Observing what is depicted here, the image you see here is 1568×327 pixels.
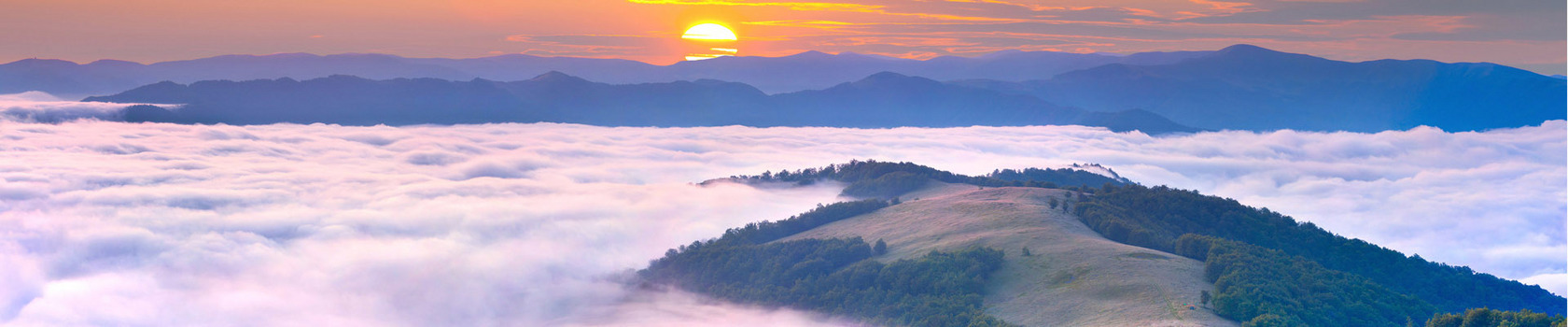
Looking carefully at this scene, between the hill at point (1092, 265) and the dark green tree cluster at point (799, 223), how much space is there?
15 cm

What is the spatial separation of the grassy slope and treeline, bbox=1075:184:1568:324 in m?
3.92

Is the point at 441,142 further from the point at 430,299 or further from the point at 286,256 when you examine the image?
the point at 430,299

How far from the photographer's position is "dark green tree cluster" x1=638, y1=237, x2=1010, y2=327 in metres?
56.0

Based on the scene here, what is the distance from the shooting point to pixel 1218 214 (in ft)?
275

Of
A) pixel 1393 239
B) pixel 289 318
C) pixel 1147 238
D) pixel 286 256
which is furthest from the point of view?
pixel 1393 239

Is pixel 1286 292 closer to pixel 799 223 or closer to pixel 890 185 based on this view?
pixel 799 223

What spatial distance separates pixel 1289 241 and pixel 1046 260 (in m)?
31.8

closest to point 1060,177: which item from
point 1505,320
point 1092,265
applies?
point 1092,265

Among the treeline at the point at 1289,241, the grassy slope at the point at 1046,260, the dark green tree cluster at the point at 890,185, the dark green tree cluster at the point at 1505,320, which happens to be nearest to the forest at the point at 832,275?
the grassy slope at the point at 1046,260

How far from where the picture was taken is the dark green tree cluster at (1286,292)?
4612cm

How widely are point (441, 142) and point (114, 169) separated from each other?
67238 mm

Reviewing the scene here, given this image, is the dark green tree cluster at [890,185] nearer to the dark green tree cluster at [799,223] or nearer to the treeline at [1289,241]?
the dark green tree cluster at [799,223]

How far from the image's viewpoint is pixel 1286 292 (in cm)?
5200

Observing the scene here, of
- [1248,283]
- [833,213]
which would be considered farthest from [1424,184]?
[1248,283]
